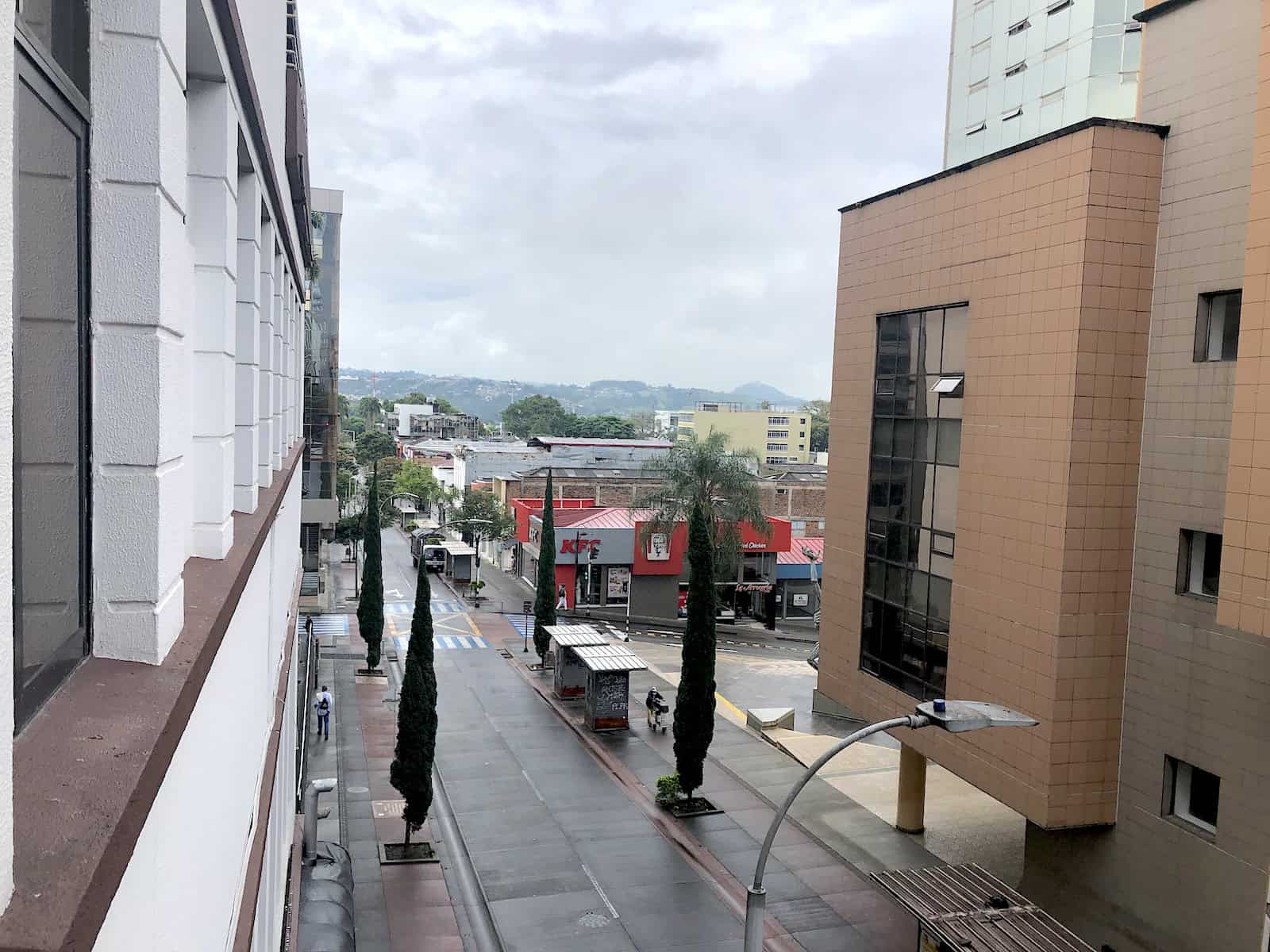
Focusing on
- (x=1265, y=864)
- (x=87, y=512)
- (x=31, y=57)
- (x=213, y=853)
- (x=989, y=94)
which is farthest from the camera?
(x=989, y=94)

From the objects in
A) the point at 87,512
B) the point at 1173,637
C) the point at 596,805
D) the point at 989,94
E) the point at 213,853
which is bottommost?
the point at 596,805

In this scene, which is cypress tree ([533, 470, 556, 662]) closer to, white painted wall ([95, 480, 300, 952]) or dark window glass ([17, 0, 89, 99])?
white painted wall ([95, 480, 300, 952])

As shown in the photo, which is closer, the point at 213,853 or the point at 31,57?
the point at 31,57

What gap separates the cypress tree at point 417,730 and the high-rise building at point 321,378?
2759cm

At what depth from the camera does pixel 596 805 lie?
83.7ft

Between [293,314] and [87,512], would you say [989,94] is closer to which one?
[293,314]

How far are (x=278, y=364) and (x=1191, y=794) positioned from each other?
14.5m

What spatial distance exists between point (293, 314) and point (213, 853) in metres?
→ 12.9

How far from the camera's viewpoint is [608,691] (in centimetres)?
3175

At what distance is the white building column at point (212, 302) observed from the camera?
4.71 meters

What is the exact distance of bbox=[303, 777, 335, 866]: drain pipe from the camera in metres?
17.7

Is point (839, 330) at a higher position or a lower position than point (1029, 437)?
higher


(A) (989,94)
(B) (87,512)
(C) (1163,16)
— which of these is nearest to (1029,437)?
(C) (1163,16)

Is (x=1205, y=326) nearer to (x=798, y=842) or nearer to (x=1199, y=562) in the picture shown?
(x=1199, y=562)
